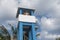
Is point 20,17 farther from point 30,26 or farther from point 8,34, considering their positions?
point 8,34

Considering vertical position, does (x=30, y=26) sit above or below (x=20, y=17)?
below

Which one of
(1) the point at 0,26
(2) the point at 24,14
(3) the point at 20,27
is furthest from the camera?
(1) the point at 0,26

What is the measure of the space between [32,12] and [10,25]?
9986 millimetres

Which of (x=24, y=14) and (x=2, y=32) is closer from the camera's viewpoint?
→ (x=24, y=14)

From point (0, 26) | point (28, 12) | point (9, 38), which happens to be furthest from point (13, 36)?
point (28, 12)

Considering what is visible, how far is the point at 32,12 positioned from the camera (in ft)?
55.0

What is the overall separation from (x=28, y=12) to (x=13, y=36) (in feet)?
32.8

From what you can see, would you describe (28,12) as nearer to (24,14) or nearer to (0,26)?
(24,14)

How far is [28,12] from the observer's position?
16.9 m

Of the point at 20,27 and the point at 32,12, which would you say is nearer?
the point at 20,27

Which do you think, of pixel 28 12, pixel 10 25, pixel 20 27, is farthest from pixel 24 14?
pixel 10 25

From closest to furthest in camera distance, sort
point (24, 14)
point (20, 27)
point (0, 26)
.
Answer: point (20, 27)
point (24, 14)
point (0, 26)

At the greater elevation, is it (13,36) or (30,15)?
(30,15)

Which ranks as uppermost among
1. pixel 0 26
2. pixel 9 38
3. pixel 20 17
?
pixel 20 17
